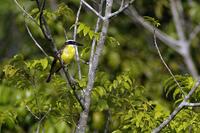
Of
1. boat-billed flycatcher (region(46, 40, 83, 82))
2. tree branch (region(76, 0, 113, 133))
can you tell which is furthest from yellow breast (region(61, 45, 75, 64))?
tree branch (region(76, 0, 113, 133))

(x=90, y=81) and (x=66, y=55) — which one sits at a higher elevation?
(x=66, y=55)

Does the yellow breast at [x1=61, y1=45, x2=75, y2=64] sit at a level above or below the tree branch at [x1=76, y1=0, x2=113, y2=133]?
above

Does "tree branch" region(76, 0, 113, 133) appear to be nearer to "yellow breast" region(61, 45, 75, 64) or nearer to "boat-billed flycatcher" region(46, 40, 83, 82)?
"boat-billed flycatcher" region(46, 40, 83, 82)

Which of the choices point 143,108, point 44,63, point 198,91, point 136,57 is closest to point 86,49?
point 44,63

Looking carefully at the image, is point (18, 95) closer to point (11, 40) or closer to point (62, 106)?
point (62, 106)

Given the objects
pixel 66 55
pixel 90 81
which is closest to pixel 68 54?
pixel 66 55

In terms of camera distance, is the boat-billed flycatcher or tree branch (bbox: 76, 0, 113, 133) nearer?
tree branch (bbox: 76, 0, 113, 133)

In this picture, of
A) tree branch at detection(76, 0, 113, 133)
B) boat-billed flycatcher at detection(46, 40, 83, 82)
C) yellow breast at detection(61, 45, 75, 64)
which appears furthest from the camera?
yellow breast at detection(61, 45, 75, 64)

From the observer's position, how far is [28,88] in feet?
Answer: 10.6

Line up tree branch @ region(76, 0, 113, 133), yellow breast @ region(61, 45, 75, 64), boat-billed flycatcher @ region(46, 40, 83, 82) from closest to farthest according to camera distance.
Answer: tree branch @ region(76, 0, 113, 133)
boat-billed flycatcher @ region(46, 40, 83, 82)
yellow breast @ region(61, 45, 75, 64)

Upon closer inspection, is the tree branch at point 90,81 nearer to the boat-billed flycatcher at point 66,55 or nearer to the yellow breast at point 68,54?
the boat-billed flycatcher at point 66,55

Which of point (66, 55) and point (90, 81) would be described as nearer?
point (90, 81)

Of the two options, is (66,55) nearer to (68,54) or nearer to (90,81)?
(68,54)

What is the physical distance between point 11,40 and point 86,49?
3074 mm
